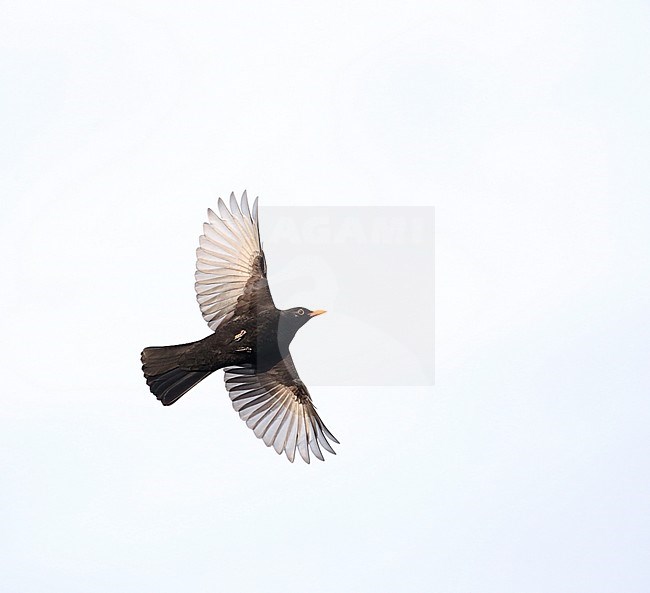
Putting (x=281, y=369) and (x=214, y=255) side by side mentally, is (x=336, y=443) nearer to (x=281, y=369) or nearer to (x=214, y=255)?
(x=281, y=369)

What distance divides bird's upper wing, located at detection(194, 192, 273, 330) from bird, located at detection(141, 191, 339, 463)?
0.05ft

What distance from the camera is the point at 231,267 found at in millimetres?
16156

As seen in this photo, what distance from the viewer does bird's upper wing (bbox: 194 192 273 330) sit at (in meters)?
16.1

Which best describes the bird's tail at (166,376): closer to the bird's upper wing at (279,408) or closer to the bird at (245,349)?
the bird at (245,349)

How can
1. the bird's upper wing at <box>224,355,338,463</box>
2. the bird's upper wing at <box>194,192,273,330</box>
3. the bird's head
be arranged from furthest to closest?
the bird's upper wing at <box>224,355,338,463</box>, the bird's upper wing at <box>194,192,273,330</box>, the bird's head

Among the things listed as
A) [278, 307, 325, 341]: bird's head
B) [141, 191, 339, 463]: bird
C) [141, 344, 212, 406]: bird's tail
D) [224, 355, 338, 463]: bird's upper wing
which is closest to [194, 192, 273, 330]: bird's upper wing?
[141, 191, 339, 463]: bird

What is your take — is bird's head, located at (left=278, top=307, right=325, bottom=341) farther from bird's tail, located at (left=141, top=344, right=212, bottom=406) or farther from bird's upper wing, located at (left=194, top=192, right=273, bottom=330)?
bird's tail, located at (left=141, top=344, right=212, bottom=406)

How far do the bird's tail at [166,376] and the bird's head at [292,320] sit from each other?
54.3 inches

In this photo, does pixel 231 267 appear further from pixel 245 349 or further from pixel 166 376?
pixel 166 376

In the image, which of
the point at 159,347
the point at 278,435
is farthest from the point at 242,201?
the point at 278,435

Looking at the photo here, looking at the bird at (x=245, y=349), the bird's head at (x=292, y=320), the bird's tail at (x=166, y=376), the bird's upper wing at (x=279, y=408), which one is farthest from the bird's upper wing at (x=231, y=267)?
the bird's upper wing at (x=279, y=408)

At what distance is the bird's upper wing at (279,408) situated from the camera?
16453 millimetres

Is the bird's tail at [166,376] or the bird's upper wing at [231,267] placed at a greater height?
the bird's upper wing at [231,267]

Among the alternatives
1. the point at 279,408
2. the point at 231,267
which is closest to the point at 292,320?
the point at 231,267
